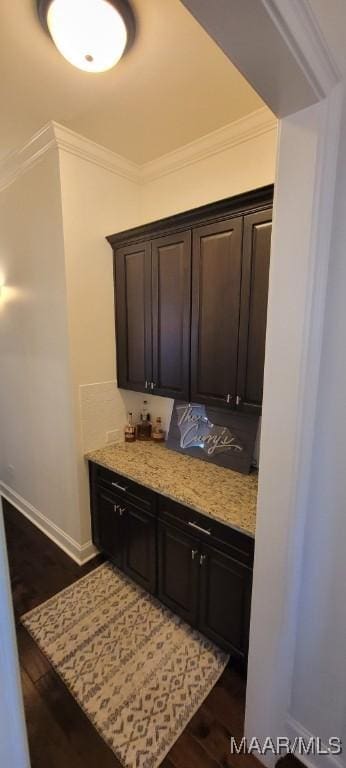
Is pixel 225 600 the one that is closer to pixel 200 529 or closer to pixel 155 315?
pixel 200 529

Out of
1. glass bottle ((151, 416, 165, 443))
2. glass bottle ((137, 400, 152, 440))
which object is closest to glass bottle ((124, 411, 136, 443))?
glass bottle ((137, 400, 152, 440))

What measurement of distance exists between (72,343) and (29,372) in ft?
2.25

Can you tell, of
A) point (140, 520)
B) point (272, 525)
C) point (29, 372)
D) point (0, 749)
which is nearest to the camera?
point (0, 749)

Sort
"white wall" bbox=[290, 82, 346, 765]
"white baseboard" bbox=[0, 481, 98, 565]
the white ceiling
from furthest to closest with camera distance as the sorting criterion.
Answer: "white baseboard" bbox=[0, 481, 98, 565], the white ceiling, "white wall" bbox=[290, 82, 346, 765]

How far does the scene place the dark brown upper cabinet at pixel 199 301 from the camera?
1522mm

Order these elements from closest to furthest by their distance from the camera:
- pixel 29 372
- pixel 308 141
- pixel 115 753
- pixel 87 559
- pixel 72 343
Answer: pixel 308 141
pixel 115 753
pixel 72 343
pixel 87 559
pixel 29 372

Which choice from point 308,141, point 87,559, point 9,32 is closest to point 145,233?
A: point 9,32

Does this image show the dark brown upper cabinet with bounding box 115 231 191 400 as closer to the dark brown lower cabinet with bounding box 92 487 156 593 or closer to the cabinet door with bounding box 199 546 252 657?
the dark brown lower cabinet with bounding box 92 487 156 593

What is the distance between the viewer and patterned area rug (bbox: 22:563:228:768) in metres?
1.31

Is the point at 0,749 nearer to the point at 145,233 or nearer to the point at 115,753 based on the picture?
the point at 115,753

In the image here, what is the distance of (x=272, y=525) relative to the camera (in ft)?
3.52

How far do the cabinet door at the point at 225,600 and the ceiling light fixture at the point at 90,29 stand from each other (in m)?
2.25

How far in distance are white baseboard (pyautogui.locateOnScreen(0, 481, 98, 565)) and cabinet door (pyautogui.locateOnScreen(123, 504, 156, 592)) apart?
16.1 inches

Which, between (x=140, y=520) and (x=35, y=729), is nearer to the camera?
(x=35, y=729)
